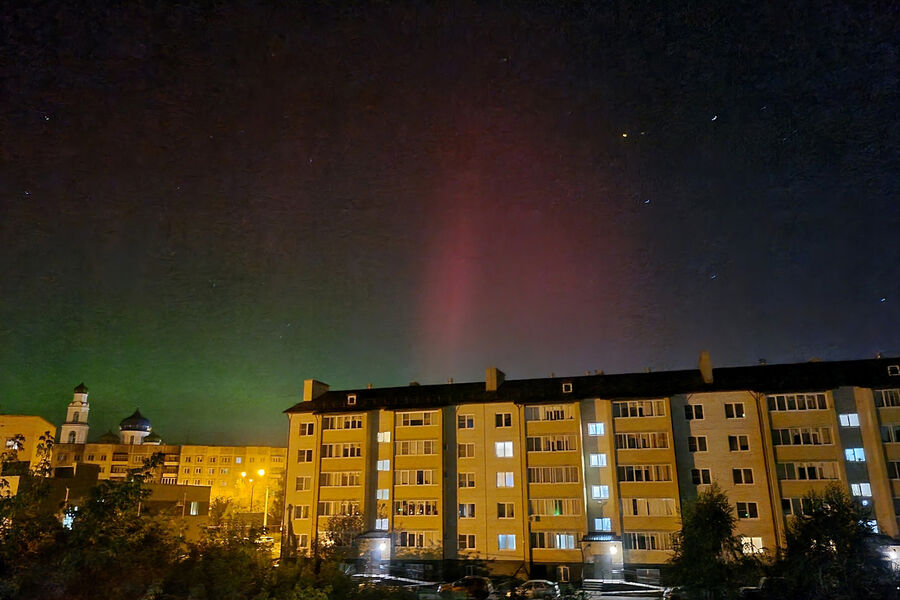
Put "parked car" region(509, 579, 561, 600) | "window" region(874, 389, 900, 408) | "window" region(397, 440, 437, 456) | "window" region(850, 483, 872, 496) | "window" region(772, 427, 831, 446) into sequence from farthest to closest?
1. "window" region(397, 440, 437, 456)
2. "window" region(772, 427, 831, 446)
3. "window" region(874, 389, 900, 408)
4. "window" region(850, 483, 872, 496)
5. "parked car" region(509, 579, 561, 600)

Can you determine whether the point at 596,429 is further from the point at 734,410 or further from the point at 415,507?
the point at 415,507

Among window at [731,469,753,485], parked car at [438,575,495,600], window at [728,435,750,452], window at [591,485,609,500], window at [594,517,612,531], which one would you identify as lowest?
parked car at [438,575,495,600]

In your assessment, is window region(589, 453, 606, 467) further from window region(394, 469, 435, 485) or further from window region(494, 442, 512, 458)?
window region(394, 469, 435, 485)

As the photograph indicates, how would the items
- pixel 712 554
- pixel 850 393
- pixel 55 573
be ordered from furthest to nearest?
pixel 850 393, pixel 712 554, pixel 55 573

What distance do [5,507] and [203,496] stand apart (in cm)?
7560

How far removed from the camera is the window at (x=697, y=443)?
190 feet

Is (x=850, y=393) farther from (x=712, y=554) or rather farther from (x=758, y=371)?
(x=712, y=554)

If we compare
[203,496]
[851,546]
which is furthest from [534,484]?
[203,496]

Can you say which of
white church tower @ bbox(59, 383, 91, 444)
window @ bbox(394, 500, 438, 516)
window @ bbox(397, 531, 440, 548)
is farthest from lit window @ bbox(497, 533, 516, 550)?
white church tower @ bbox(59, 383, 91, 444)

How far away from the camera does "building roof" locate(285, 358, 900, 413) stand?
5772 centimetres

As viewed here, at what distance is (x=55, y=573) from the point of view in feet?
39.9

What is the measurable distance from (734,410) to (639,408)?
814cm

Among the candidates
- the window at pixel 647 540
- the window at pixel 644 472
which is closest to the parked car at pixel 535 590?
the window at pixel 647 540

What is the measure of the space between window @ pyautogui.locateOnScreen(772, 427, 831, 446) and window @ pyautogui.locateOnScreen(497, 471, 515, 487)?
2351cm
